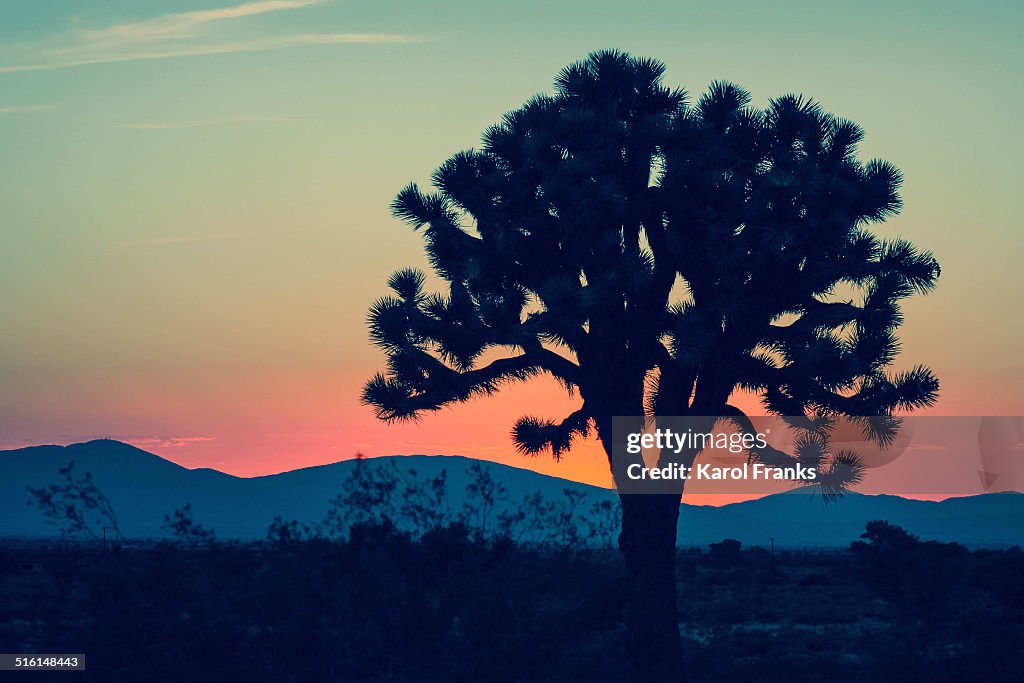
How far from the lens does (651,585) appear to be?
15898mm

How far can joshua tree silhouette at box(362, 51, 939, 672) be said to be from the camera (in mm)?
15688

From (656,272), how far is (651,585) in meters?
4.51

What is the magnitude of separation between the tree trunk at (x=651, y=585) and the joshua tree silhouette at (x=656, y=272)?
1.3 inches

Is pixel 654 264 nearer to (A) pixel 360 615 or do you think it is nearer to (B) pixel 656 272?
(B) pixel 656 272

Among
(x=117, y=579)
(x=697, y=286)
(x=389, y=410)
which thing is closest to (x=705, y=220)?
(x=697, y=286)

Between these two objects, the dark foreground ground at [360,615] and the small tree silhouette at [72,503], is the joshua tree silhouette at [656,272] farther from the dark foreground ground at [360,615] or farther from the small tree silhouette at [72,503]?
the small tree silhouette at [72,503]

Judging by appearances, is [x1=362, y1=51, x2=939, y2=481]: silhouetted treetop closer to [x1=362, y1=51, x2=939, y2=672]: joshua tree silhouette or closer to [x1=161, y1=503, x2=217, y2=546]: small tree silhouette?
[x1=362, y1=51, x2=939, y2=672]: joshua tree silhouette

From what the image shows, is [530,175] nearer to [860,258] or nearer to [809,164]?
[809,164]

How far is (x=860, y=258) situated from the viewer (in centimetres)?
1688

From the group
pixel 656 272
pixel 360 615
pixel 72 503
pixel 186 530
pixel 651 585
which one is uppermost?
pixel 656 272

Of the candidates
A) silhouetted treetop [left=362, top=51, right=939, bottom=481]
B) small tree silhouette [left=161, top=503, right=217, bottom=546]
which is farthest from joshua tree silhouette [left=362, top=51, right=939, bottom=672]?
small tree silhouette [left=161, top=503, right=217, bottom=546]

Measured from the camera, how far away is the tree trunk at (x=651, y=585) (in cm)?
1454

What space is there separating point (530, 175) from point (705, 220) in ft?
9.09

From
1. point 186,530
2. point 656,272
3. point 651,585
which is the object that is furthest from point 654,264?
point 186,530
